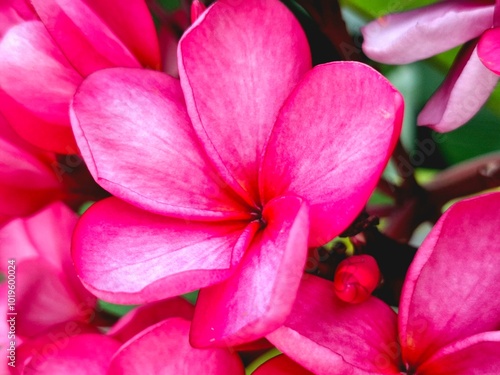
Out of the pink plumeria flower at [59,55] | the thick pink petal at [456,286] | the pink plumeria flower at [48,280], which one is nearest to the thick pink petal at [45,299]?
the pink plumeria flower at [48,280]

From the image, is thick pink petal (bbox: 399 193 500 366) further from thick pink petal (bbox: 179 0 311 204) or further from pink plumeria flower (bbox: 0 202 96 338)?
pink plumeria flower (bbox: 0 202 96 338)

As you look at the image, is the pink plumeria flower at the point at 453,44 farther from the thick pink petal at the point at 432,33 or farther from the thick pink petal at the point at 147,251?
the thick pink petal at the point at 147,251

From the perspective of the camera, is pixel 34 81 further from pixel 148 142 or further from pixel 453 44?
pixel 453 44

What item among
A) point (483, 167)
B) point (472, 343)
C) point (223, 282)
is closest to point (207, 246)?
point (223, 282)

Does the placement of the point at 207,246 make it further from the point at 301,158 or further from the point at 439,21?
the point at 439,21

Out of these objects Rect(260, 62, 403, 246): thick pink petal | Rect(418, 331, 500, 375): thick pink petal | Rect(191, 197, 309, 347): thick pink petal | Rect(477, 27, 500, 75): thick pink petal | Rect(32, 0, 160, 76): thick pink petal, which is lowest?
Rect(418, 331, 500, 375): thick pink petal

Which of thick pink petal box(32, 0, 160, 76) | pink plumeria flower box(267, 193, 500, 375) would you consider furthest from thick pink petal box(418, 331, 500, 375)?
thick pink petal box(32, 0, 160, 76)

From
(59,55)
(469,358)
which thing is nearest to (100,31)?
(59,55)
